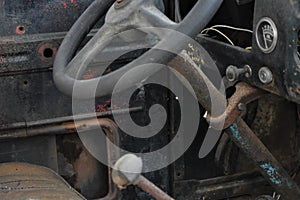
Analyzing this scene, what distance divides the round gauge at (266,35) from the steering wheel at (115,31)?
16 cm

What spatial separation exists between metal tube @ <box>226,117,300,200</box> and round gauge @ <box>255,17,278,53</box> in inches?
9.1

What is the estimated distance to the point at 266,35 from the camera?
3.81 ft

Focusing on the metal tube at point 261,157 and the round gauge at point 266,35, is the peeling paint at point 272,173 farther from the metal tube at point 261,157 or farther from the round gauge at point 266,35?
the round gauge at point 266,35

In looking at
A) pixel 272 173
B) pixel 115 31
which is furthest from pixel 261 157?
pixel 115 31

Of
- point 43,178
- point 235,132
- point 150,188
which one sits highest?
point 150,188

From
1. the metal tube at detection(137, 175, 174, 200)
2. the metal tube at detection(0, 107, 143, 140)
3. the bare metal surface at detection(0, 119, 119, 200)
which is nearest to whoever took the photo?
the metal tube at detection(137, 175, 174, 200)

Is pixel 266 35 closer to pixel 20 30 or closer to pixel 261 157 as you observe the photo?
pixel 261 157

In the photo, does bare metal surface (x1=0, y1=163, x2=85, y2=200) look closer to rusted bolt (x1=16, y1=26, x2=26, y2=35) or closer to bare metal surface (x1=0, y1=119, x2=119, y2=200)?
bare metal surface (x1=0, y1=119, x2=119, y2=200)

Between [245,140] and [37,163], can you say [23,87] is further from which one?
[245,140]

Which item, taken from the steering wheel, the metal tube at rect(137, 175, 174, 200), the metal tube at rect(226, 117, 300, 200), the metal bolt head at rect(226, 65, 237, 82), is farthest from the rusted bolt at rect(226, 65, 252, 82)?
the metal tube at rect(137, 175, 174, 200)

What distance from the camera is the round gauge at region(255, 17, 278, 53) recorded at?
1.13 meters

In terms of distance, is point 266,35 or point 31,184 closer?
point 266,35

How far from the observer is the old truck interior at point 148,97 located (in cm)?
111

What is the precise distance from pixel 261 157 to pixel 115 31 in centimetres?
52
